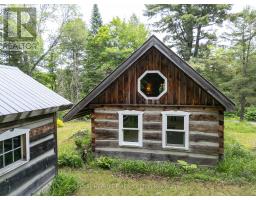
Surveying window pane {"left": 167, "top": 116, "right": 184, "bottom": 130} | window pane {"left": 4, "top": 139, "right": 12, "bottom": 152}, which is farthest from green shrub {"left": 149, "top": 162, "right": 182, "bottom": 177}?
window pane {"left": 4, "top": 139, "right": 12, "bottom": 152}

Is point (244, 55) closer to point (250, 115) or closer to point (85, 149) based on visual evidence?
point (250, 115)

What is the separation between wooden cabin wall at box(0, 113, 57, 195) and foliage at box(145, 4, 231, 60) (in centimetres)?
2670

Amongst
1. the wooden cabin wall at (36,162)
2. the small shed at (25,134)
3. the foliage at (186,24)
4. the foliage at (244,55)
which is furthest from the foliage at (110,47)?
the wooden cabin wall at (36,162)

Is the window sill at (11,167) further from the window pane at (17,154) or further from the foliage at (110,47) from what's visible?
the foliage at (110,47)

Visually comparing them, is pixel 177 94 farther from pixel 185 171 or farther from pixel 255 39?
pixel 255 39

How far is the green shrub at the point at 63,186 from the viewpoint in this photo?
8478 millimetres

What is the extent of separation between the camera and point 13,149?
709 cm

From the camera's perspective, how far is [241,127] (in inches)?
920

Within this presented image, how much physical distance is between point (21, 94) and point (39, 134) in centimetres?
140

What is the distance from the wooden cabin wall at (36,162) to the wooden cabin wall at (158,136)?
4.05 meters

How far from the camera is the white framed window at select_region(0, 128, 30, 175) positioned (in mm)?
→ 6574

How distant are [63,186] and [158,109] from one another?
5533mm

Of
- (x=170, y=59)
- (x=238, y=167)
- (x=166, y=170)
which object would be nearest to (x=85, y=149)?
(x=166, y=170)

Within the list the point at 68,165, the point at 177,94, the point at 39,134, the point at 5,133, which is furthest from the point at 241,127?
the point at 5,133
